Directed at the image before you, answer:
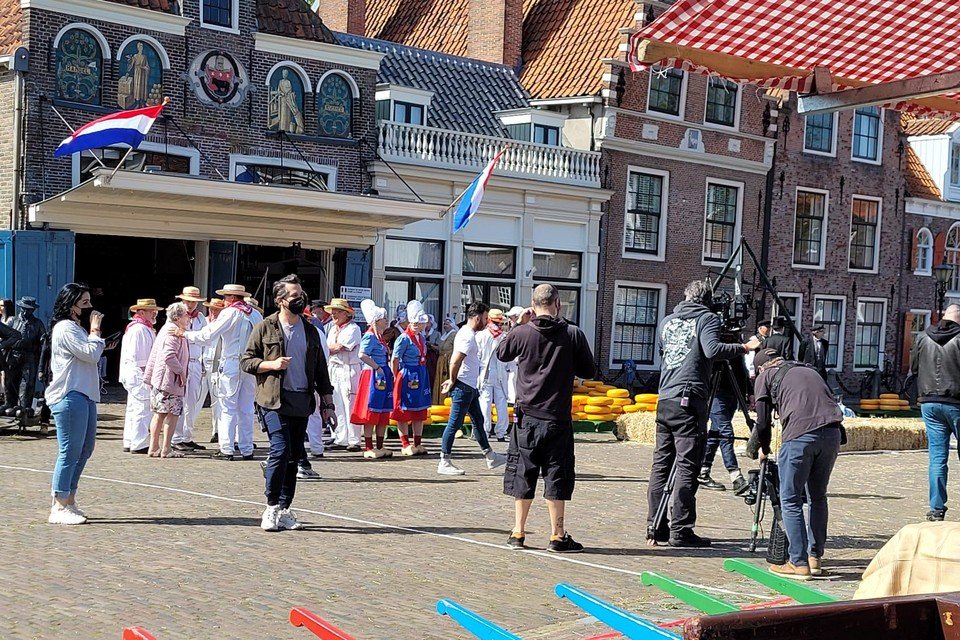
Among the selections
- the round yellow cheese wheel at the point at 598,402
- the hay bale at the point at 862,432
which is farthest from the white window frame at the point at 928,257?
the round yellow cheese wheel at the point at 598,402

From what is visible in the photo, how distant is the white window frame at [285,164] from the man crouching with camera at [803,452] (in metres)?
16.0

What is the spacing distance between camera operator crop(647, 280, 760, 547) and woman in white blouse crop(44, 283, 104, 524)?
13.8 ft

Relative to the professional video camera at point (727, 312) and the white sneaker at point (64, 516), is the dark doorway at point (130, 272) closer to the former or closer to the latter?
the professional video camera at point (727, 312)

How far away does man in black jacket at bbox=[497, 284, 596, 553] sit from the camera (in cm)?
926

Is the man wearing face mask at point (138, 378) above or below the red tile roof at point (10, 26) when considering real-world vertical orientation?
below

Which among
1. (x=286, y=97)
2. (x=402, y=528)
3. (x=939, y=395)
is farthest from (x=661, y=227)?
(x=402, y=528)

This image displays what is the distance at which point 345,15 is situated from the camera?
1224 inches

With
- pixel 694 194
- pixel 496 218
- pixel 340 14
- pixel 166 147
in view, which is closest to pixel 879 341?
pixel 694 194

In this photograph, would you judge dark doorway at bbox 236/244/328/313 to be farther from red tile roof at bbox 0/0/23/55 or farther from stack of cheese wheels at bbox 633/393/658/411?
stack of cheese wheels at bbox 633/393/658/411

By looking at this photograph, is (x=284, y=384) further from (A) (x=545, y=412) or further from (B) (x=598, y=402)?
(B) (x=598, y=402)

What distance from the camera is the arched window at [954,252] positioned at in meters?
37.7

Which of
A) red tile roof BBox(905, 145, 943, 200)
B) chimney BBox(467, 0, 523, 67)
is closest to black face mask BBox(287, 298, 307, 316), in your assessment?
chimney BBox(467, 0, 523, 67)

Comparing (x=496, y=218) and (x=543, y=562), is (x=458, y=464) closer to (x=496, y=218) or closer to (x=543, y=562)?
(x=543, y=562)

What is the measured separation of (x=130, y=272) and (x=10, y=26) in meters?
4.70
